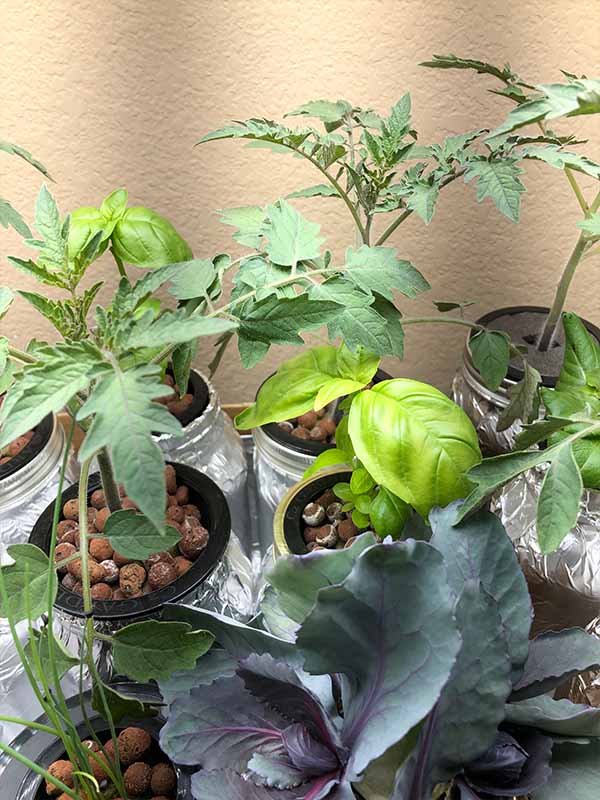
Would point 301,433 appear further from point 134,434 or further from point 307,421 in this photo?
point 134,434

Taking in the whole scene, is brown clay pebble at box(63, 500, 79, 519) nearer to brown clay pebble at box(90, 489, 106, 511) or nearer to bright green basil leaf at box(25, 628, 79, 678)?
brown clay pebble at box(90, 489, 106, 511)

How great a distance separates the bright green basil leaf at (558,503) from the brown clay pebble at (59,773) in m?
0.31

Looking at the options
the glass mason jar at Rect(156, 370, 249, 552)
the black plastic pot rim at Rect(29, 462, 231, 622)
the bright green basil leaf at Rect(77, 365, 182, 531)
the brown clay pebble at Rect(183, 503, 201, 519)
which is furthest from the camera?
the glass mason jar at Rect(156, 370, 249, 552)

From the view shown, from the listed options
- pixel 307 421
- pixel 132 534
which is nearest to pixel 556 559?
pixel 307 421

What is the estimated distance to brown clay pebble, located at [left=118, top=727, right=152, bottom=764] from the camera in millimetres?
464

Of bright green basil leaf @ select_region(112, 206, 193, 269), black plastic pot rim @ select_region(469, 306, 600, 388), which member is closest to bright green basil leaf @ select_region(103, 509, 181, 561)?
bright green basil leaf @ select_region(112, 206, 193, 269)

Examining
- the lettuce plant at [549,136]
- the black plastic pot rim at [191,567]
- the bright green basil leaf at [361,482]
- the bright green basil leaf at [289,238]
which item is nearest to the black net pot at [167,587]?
the black plastic pot rim at [191,567]

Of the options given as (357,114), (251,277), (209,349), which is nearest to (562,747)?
(251,277)

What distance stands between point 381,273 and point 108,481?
0.80 feet

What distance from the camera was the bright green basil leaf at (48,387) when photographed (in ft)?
1.11

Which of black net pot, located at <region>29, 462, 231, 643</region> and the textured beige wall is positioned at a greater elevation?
the textured beige wall

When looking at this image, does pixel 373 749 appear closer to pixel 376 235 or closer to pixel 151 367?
pixel 151 367

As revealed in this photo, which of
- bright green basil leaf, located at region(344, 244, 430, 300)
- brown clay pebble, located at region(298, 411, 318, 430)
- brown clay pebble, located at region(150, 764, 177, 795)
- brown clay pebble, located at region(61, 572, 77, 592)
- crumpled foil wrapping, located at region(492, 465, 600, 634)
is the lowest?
crumpled foil wrapping, located at region(492, 465, 600, 634)

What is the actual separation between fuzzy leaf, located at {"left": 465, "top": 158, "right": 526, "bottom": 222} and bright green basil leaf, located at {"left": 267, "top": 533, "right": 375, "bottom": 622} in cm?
23
